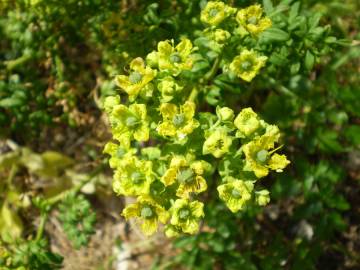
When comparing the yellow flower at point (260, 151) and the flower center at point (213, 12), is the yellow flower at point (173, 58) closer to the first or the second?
the flower center at point (213, 12)

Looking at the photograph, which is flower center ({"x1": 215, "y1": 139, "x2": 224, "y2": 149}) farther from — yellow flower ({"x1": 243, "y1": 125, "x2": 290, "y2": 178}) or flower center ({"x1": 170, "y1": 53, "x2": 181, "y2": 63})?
flower center ({"x1": 170, "y1": 53, "x2": 181, "y2": 63})

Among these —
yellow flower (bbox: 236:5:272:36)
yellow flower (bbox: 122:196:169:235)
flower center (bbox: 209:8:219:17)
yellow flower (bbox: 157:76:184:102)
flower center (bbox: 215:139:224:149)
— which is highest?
flower center (bbox: 209:8:219:17)

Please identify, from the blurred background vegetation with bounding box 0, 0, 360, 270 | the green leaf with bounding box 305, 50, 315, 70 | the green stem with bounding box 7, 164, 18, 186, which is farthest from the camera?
the green stem with bounding box 7, 164, 18, 186

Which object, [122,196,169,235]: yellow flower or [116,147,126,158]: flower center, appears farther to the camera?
[116,147,126,158]: flower center

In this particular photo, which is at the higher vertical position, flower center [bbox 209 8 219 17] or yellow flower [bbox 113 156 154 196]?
flower center [bbox 209 8 219 17]

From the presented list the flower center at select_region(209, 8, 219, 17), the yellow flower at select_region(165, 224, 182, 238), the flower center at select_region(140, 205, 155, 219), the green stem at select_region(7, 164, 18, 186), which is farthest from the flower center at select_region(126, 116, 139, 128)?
the green stem at select_region(7, 164, 18, 186)

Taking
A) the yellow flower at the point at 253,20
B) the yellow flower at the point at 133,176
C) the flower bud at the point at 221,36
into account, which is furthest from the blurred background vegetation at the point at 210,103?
the yellow flower at the point at 133,176
